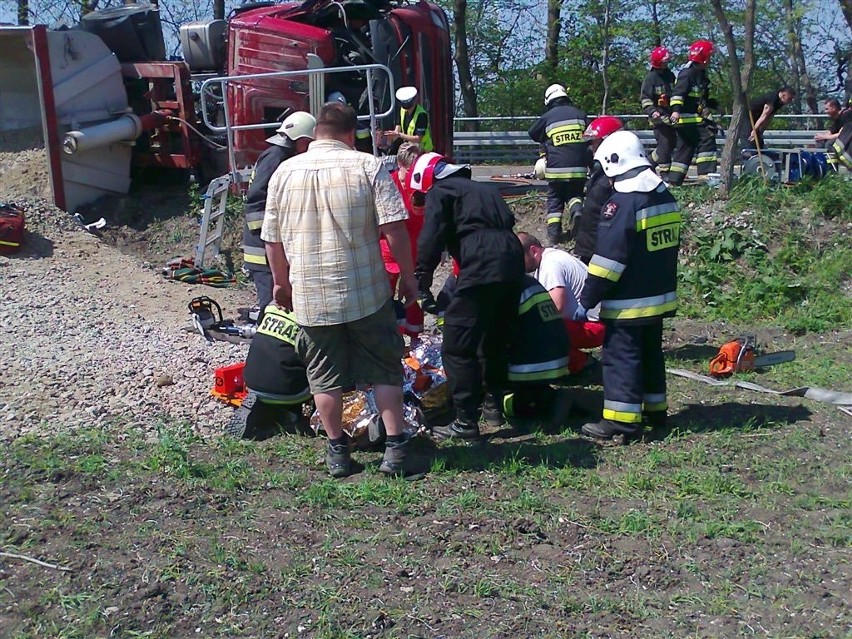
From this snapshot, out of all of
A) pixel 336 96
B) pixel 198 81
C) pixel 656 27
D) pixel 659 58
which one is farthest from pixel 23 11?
pixel 336 96

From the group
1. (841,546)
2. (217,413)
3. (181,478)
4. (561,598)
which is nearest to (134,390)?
(217,413)

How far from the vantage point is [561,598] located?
3928mm

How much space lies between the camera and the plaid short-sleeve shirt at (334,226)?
4.75 metres

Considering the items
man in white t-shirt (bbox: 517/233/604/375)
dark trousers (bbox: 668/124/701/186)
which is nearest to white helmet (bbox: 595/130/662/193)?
man in white t-shirt (bbox: 517/233/604/375)

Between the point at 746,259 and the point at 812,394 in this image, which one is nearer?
the point at 812,394

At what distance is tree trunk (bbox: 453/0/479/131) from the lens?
23000 millimetres

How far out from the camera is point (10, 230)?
9.02 metres

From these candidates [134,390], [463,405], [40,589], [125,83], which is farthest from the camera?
[125,83]

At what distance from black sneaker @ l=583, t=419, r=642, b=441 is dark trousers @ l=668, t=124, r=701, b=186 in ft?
22.1

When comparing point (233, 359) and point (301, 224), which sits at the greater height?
point (301, 224)

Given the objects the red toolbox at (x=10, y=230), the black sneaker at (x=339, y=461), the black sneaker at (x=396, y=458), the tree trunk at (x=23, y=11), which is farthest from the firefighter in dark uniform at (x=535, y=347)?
the tree trunk at (x=23, y=11)

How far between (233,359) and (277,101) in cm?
394

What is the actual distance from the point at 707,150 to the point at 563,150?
277 cm

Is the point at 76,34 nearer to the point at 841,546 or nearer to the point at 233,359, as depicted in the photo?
the point at 233,359
